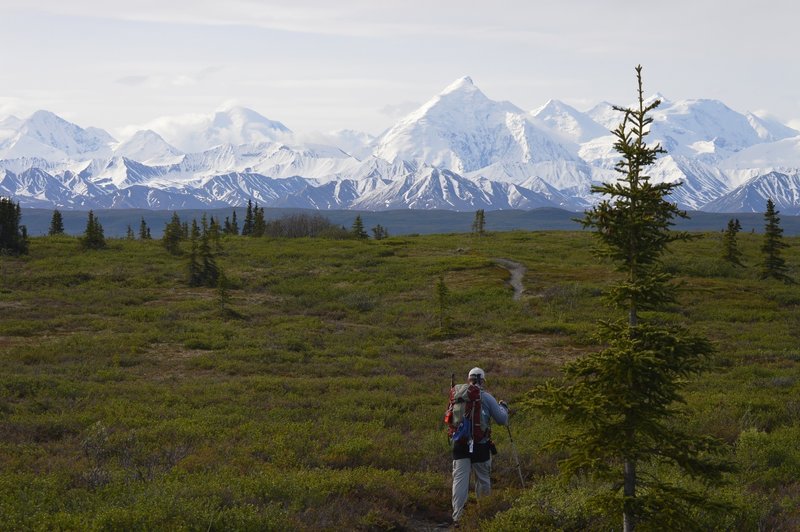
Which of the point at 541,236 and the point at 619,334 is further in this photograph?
the point at 541,236

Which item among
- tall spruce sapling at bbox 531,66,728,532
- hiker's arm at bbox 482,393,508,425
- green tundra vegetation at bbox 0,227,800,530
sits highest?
tall spruce sapling at bbox 531,66,728,532

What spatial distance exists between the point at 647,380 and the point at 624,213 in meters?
2.08

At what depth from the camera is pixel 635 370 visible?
8.12 m

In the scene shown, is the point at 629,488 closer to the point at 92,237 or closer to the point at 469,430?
the point at 469,430

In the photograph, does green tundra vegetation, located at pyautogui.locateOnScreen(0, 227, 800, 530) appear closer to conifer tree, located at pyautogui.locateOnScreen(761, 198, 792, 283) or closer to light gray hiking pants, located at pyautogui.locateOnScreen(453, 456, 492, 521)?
light gray hiking pants, located at pyautogui.locateOnScreen(453, 456, 492, 521)

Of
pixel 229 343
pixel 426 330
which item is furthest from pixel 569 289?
pixel 229 343

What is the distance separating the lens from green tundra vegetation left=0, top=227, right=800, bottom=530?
10.8 metres

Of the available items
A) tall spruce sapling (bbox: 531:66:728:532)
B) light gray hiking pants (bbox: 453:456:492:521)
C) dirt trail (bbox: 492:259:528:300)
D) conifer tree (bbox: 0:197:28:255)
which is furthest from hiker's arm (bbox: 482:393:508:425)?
conifer tree (bbox: 0:197:28:255)

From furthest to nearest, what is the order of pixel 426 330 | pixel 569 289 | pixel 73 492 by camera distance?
pixel 569 289 → pixel 426 330 → pixel 73 492

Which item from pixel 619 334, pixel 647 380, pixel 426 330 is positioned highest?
pixel 619 334

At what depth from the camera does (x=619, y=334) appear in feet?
27.7

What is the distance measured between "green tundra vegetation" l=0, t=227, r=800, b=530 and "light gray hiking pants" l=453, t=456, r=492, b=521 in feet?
0.92

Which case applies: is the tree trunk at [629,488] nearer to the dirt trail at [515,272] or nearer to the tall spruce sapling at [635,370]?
the tall spruce sapling at [635,370]

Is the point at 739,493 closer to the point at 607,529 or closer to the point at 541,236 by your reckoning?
the point at 607,529
